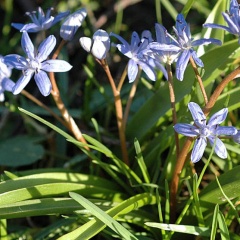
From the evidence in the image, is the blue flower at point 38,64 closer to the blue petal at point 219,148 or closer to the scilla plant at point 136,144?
the scilla plant at point 136,144

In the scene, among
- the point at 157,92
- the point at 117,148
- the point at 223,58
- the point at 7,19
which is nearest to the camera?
the point at 223,58

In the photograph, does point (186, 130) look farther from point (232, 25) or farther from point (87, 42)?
point (87, 42)

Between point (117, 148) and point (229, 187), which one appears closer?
point (229, 187)

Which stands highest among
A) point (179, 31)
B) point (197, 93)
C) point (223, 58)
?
point (179, 31)

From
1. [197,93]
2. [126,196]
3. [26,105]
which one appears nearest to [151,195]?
[126,196]

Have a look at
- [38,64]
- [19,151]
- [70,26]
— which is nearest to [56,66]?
[38,64]

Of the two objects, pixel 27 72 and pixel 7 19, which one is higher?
pixel 27 72

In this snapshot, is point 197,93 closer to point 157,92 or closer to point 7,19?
point 157,92
